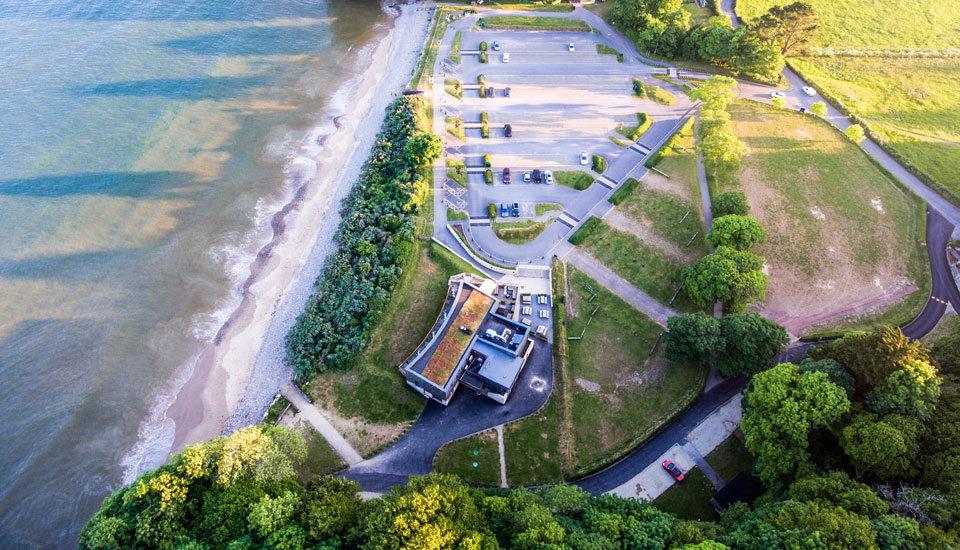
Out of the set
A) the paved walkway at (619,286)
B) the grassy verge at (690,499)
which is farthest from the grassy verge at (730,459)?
the paved walkway at (619,286)

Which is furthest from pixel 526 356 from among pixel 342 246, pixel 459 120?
pixel 459 120

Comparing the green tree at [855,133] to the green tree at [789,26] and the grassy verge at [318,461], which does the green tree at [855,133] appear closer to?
the green tree at [789,26]

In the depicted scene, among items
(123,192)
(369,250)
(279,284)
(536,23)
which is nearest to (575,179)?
(369,250)

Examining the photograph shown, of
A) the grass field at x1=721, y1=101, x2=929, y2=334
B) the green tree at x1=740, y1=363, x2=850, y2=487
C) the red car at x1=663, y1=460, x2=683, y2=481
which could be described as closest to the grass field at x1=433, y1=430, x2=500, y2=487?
the red car at x1=663, y1=460, x2=683, y2=481

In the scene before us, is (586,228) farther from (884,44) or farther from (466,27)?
(884,44)

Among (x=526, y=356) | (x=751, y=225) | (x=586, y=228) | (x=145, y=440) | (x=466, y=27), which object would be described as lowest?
(x=145, y=440)

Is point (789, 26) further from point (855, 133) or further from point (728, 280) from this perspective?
point (728, 280)
